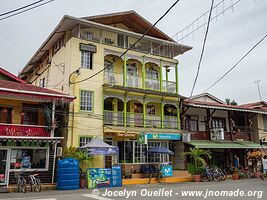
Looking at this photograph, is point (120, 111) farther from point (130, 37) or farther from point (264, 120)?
point (264, 120)

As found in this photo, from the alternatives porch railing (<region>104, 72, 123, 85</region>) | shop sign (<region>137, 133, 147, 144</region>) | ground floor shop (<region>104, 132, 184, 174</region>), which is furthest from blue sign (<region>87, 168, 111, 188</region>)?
porch railing (<region>104, 72, 123, 85</region>)

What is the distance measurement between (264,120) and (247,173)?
29.2ft

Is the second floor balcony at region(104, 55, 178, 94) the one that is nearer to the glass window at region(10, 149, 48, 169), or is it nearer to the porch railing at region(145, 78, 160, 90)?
the porch railing at region(145, 78, 160, 90)

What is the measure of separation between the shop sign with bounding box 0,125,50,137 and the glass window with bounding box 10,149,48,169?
1161 mm

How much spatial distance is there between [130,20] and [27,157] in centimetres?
1360

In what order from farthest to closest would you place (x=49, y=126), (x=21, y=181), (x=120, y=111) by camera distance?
(x=120, y=111), (x=49, y=126), (x=21, y=181)

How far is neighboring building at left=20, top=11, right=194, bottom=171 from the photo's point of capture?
2075 cm

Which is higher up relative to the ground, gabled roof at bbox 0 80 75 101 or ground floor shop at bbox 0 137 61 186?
gabled roof at bbox 0 80 75 101

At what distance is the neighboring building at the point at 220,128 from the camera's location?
993 inches

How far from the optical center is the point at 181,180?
2075 cm

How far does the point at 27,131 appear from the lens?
17.6 m

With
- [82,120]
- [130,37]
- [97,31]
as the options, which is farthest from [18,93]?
[130,37]

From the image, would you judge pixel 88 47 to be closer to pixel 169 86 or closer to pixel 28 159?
pixel 169 86

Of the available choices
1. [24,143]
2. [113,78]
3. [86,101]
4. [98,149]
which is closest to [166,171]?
[98,149]
